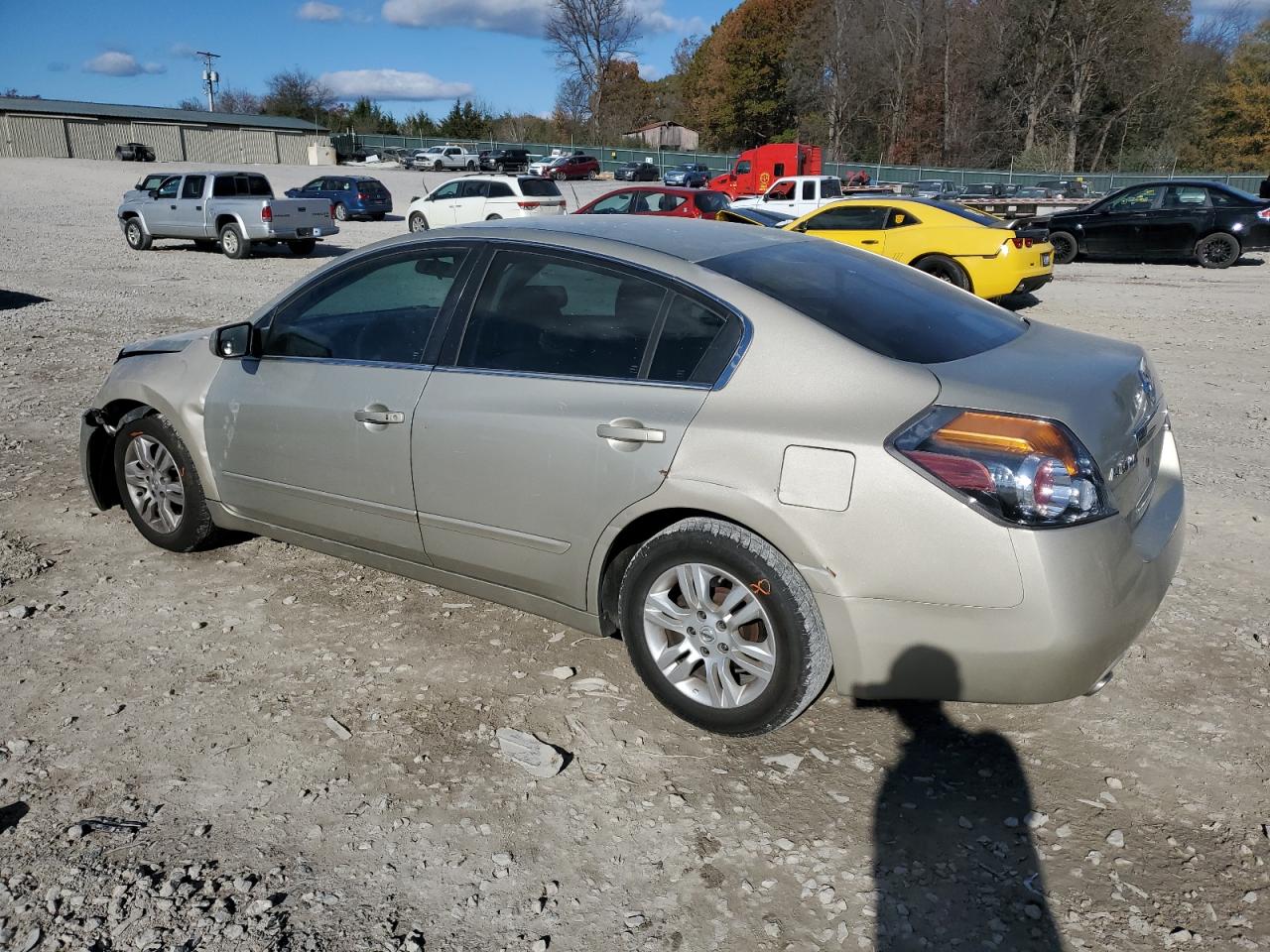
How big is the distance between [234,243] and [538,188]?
762 cm

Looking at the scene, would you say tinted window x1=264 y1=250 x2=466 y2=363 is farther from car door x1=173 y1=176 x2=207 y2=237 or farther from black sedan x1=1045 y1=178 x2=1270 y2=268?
car door x1=173 y1=176 x2=207 y2=237

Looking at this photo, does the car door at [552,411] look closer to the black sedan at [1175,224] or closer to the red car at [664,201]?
the red car at [664,201]

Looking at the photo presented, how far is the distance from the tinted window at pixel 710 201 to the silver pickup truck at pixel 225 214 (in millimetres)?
7820

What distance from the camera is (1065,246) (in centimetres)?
2023

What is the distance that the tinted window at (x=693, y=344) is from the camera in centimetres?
313

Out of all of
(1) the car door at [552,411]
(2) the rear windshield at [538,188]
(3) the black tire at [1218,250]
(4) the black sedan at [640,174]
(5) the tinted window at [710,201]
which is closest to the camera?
(1) the car door at [552,411]

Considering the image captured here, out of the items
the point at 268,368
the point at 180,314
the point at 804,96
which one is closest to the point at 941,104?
the point at 804,96

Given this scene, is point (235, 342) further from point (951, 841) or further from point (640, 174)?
point (640, 174)

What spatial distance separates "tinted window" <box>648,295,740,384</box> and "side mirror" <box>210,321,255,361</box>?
1943 millimetres

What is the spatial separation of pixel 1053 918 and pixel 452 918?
1478 millimetres

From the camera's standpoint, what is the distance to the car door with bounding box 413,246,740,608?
3178 millimetres

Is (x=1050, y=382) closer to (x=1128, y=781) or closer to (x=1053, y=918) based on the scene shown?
(x=1128, y=781)

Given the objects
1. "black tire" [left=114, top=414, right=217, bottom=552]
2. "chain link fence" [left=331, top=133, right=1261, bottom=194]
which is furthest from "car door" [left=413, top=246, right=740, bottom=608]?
"chain link fence" [left=331, top=133, right=1261, bottom=194]

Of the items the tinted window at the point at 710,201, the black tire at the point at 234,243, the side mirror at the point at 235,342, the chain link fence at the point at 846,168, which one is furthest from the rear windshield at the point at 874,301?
the chain link fence at the point at 846,168
